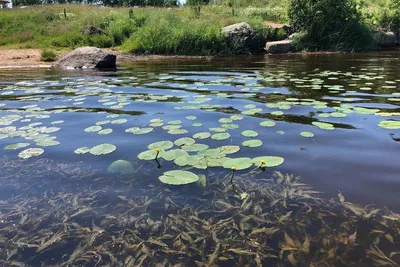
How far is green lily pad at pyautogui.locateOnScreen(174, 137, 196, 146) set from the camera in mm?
3386

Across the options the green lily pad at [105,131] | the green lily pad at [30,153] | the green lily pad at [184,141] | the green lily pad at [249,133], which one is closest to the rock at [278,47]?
the green lily pad at [249,133]

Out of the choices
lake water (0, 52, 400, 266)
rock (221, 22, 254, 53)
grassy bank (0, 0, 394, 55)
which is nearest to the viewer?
lake water (0, 52, 400, 266)

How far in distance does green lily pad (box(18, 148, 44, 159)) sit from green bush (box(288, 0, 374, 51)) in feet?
51.0

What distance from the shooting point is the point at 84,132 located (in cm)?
394

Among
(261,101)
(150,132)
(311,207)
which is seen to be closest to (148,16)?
(261,101)

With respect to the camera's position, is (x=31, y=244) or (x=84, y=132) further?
(x=84, y=132)

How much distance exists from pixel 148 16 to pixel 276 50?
24.4 feet

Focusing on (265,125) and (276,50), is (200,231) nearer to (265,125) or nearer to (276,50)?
(265,125)

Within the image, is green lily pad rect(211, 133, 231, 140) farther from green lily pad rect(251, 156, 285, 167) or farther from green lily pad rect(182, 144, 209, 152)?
green lily pad rect(251, 156, 285, 167)

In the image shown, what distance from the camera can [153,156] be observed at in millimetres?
3098

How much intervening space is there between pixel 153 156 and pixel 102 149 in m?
0.54

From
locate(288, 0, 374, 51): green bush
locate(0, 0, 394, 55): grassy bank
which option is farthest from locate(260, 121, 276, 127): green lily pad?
locate(288, 0, 374, 51): green bush

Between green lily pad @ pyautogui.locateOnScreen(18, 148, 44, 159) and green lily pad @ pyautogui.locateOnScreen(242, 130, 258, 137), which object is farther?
green lily pad @ pyautogui.locateOnScreen(242, 130, 258, 137)

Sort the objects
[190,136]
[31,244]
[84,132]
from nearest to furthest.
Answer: [31,244] < [190,136] < [84,132]
